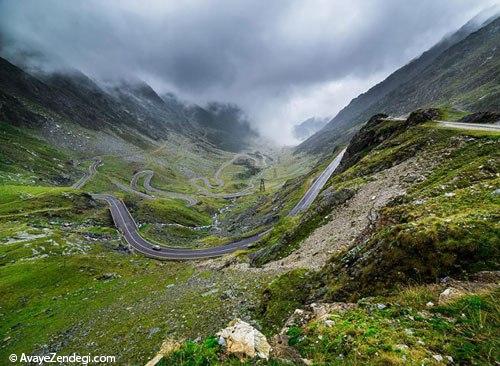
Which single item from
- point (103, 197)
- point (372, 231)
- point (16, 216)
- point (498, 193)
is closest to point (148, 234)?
point (16, 216)

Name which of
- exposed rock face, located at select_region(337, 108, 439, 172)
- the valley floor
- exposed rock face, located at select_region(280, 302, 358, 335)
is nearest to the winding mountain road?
the valley floor

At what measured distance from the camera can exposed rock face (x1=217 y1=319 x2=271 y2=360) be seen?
1155 centimetres

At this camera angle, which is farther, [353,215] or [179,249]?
[179,249]

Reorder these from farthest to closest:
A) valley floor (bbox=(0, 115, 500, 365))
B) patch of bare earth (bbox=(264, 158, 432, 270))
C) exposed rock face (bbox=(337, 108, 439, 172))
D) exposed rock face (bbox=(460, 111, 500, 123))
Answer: exposed rock face (bbox=(337, 108, 439, 172)) → exposed rock face (bbox=(460, 111, 500, 123)) → patch of bare earth (bbox=(264, 158, 432, 270)) → valley floor (bbox=(0, 115, 500, 365))

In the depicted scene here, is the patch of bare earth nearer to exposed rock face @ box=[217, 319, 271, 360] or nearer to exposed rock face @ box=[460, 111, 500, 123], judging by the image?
exposed rock face @ box=[217, 319, 271, 360]

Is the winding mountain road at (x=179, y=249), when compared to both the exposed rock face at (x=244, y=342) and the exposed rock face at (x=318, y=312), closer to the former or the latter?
the exposed rock face at (x=318, y=312)

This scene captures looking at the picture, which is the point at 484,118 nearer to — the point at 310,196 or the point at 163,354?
the point at 310,196

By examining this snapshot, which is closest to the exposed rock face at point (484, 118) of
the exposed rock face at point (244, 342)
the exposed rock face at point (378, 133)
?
the exposed rock face at point (378, 133)

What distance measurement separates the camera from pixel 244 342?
1195 cm

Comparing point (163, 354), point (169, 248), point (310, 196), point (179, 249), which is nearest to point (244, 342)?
point (163, 354)

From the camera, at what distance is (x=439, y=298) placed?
39.7 feet

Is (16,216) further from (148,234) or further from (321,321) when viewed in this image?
(321,321)

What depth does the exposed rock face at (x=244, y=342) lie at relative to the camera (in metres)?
11.5

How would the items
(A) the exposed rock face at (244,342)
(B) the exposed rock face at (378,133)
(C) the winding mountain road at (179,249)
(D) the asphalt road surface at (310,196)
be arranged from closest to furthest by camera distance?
(A) the exposed rock face at (244,342)
(B) the exposed rock face at (378,133)
(C) the winding mountain road at (179,249)
(D) the asphalt road surface at (310,196)
